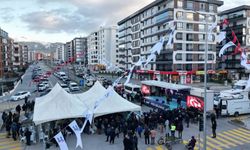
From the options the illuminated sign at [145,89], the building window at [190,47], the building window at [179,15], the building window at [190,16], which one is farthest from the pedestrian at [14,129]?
the building window at [190,16]

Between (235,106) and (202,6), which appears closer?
(235,106)

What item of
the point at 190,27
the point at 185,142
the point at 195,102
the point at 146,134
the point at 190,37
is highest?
the point at 190,27

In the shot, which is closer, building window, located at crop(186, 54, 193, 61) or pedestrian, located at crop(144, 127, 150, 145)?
pedestrian, located at crop(144, 127, 150, 145)

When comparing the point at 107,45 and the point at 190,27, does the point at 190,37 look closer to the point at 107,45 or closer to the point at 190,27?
the point at 190,27

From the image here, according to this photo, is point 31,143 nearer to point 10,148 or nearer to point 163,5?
point 10,148

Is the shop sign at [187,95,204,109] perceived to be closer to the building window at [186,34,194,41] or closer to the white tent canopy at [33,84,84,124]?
the white tent canopy at [33,84,84,124]

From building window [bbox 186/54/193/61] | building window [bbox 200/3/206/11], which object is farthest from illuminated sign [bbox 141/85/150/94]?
building window [bbox 200/3/206/11]

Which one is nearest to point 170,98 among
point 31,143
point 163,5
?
point 31,143

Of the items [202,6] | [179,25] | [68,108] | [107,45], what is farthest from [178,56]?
[107,45]

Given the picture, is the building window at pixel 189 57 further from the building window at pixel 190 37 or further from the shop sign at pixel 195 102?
the shop sign at pixel 195 102

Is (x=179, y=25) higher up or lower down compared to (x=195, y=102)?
higher up

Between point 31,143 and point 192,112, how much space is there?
50.6 ft

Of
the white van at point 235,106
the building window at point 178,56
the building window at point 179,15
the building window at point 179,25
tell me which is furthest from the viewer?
the building window at point 178,56

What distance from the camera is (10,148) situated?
19.2m
